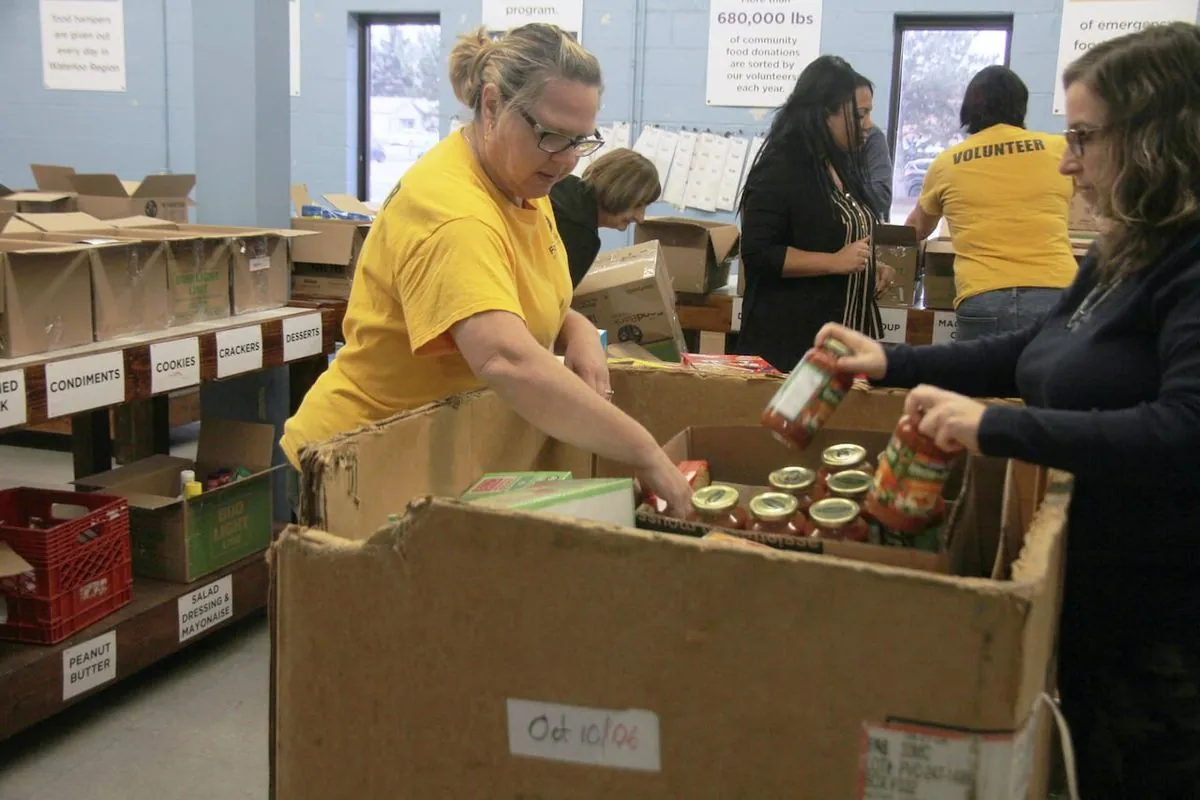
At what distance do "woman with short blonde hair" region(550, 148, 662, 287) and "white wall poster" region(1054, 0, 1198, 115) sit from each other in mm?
Answer: 2916

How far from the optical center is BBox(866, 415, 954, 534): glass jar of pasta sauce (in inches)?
41.6

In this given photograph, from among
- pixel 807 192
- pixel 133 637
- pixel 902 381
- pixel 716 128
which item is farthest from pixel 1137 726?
pixel 716 128

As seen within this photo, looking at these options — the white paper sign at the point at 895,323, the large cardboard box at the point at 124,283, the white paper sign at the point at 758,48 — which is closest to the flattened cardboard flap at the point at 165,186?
the large cardboard box at the point at 124,283

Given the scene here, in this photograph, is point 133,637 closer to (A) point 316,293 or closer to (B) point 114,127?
(A) point 316,293

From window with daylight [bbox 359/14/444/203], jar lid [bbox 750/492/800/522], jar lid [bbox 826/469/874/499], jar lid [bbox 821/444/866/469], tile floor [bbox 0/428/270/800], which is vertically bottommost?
tile floor [bbox 0/428/270/800]

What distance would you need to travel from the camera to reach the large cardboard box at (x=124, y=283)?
2537 mm

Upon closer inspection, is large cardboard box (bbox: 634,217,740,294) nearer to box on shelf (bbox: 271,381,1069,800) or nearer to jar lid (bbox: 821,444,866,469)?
jar lid (bbox: 821,444,866,469)

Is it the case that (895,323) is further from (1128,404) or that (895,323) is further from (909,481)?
(909,481)

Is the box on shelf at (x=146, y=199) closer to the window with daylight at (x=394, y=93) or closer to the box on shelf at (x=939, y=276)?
the window with daylight at (x=394, y=93)

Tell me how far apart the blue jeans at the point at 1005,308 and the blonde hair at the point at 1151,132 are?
2.11m

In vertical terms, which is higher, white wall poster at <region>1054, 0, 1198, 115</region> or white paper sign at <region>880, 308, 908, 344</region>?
white wall poster at <region>1054, 0, 1198, 115</region>

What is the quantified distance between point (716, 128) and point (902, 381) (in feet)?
15.2

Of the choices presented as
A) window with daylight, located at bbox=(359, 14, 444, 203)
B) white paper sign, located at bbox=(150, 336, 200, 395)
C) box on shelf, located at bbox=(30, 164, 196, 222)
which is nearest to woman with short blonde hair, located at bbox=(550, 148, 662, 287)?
white paper sign, located at bbox=(150, 336, 200, 395)

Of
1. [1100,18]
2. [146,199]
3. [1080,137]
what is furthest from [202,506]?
[1100,18]
